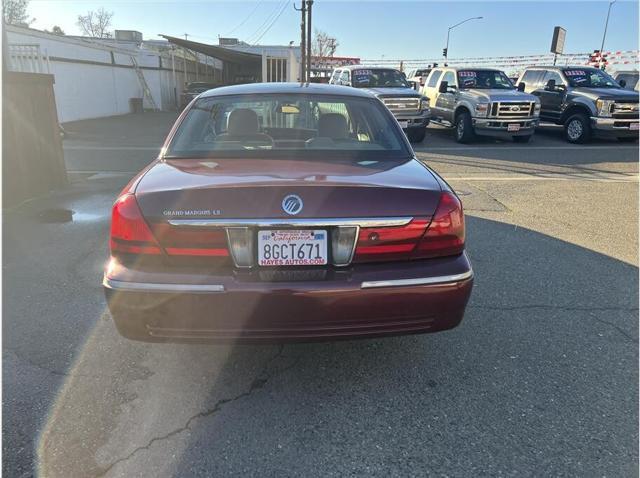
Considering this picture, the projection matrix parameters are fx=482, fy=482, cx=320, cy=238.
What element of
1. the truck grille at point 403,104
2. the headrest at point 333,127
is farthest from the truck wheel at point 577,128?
the headrest at point 333,127

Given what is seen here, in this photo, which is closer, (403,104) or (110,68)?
(403,104)

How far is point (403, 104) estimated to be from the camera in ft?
41.2

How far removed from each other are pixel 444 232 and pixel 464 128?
11.5 m

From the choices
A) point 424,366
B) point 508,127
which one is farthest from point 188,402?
point 508,127

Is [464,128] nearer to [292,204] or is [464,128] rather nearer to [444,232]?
[444,232]

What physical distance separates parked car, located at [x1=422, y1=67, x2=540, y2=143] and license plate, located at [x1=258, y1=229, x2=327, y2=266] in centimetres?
1126

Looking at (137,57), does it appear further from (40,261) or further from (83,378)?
(83,378)

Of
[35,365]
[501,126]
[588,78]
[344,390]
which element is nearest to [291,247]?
[344,390]

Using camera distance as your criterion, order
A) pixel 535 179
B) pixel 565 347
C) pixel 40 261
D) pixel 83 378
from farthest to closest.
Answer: pixel 535 179
pixel 40 261
pixel 565 347
pixel 83 378

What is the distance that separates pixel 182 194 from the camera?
2281 mm

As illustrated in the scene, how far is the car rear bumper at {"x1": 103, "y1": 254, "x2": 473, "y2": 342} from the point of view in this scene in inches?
87.6

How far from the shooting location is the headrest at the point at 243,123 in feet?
11.0

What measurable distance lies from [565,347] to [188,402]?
2346 mm

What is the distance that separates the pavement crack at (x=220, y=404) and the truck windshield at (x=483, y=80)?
12.3 metres
